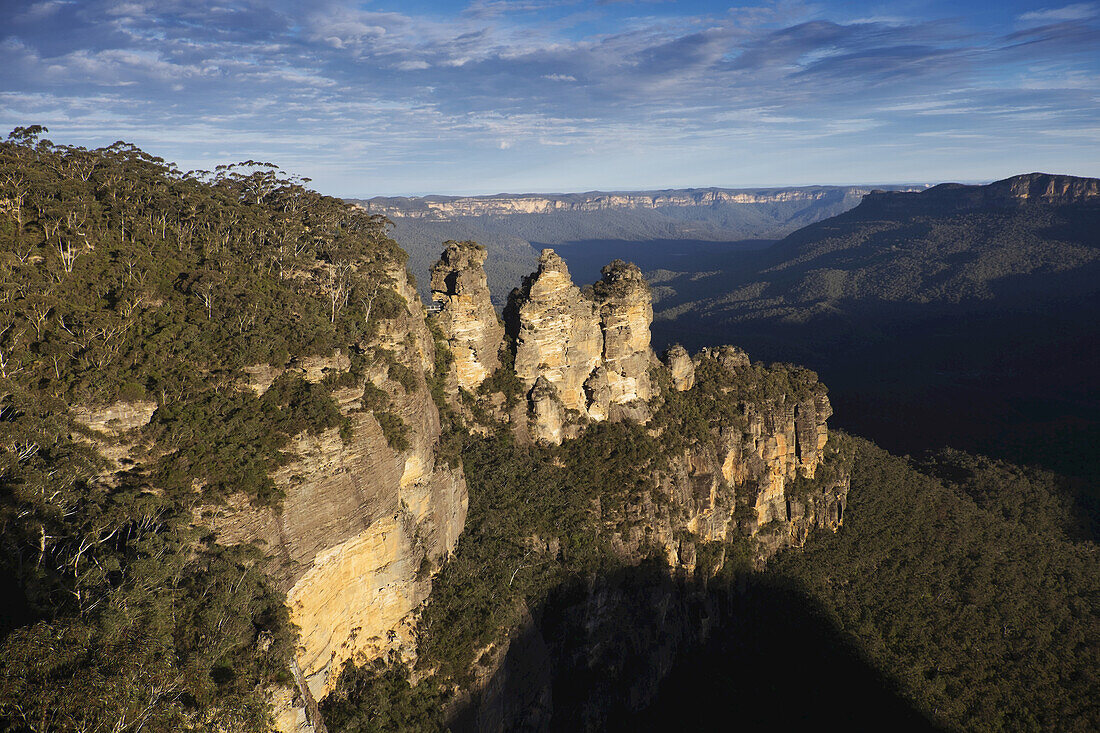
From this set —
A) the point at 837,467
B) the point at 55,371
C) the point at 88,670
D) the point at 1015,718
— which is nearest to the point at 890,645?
the point at 1015,718

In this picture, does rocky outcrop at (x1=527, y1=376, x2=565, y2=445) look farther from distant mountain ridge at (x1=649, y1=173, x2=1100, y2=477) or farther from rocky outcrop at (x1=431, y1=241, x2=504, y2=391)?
distant mountain ridge at (x1=649, y1=173, x2=1100, y2=477)

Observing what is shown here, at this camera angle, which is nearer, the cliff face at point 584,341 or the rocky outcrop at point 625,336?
the cliff face at point 584,341

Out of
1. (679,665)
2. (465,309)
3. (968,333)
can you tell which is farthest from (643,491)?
(968,333)

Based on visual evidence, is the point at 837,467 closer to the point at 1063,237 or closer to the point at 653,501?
the point at 653,501

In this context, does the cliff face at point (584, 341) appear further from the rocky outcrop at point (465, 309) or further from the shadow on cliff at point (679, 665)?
the shadow on cliff at point (679, 665)

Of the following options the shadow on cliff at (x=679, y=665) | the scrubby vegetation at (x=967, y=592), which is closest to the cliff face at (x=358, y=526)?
the shadow on cliff at (x=679, y=665)

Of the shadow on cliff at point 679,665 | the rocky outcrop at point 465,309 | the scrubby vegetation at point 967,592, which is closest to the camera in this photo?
the shadow on cliff at point 679,665

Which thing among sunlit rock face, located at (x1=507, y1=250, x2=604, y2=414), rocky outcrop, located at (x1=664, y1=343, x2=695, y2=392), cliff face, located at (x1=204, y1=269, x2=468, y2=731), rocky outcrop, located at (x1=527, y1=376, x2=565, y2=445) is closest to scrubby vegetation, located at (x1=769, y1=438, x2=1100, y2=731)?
rocky outcrop, located at (x1=664, y1=343, x2=695, y2=392)

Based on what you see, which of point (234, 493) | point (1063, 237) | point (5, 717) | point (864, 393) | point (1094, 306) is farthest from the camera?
point (1063, 237)
